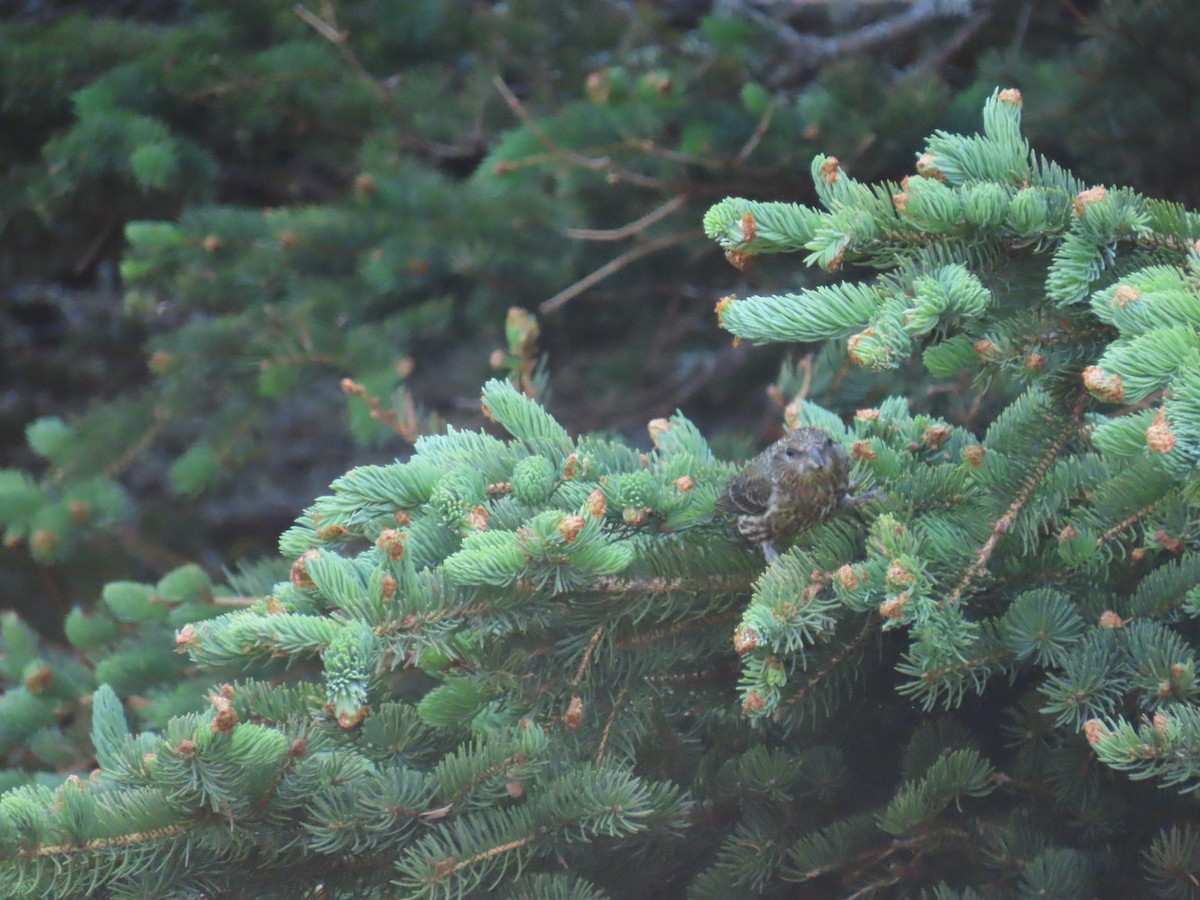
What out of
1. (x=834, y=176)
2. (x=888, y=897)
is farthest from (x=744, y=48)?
(x=888, y=897)

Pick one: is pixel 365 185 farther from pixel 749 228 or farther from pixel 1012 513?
pixel 1012 513

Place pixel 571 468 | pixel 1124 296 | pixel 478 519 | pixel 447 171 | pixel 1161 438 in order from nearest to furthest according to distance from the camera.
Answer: pixel 1161 438, pixel 1124 296, pixel 478 519, pixel 571 468, pixel 447 171

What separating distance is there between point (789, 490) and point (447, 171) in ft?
8.69

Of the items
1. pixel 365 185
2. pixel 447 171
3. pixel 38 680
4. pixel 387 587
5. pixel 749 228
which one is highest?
pixel 749 228

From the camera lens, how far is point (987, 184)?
Answer: 1182 mm

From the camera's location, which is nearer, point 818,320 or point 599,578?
point 818,320

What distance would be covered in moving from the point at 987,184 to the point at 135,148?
236 centimetres

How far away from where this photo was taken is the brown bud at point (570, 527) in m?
1.13

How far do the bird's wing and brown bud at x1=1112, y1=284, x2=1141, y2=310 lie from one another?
19.8 inches

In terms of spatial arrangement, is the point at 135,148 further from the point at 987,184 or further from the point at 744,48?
the point at 987,184

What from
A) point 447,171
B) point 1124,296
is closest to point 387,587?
point 1124,296

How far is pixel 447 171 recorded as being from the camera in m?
3.74

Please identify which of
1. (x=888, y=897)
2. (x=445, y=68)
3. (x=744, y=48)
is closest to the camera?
(x=888, y=897)

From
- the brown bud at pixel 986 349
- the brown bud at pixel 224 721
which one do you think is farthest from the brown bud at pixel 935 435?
the brown bud at pixel 224 721
